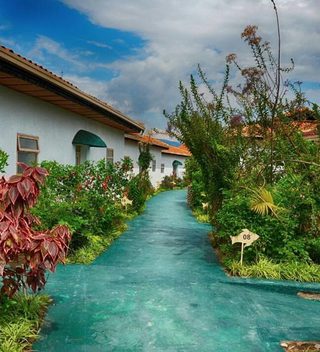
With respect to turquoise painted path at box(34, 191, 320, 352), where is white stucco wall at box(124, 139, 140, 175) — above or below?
above

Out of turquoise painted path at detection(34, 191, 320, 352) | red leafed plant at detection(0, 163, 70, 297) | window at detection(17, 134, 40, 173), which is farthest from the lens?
window at detection(17, 134, 40, 173)

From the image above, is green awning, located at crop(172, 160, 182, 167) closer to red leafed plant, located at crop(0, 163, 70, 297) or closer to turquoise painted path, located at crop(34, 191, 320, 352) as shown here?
turquoise painted path, located at crop(34, 191, 320, 352)

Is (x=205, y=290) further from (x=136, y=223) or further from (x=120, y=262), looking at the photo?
(x=136, y=223)

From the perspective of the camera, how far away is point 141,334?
4.34 metres

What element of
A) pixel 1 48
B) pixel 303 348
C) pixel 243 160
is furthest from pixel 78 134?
pixel 303 348

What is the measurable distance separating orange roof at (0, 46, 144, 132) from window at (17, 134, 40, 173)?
838mm

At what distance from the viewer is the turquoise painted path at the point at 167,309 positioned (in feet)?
13.8

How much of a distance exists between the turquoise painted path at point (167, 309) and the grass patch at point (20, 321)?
0.13 metres

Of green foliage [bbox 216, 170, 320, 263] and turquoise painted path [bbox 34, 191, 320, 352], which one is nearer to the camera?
turquoise painted path [bbox 34, 191, 320, 352]

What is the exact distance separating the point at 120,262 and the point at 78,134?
455cm

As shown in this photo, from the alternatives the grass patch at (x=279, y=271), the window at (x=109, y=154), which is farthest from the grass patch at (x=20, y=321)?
the window at (x=109, y=154)

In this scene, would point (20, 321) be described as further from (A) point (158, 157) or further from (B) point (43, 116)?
(A) point (158, 157)

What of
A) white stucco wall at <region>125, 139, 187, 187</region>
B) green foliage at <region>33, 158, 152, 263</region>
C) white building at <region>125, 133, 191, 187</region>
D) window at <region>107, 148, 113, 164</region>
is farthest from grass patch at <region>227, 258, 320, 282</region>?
white stucco wall at <region>125, 139, 187, 187</region>

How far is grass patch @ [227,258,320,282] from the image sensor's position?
6.66 meters
